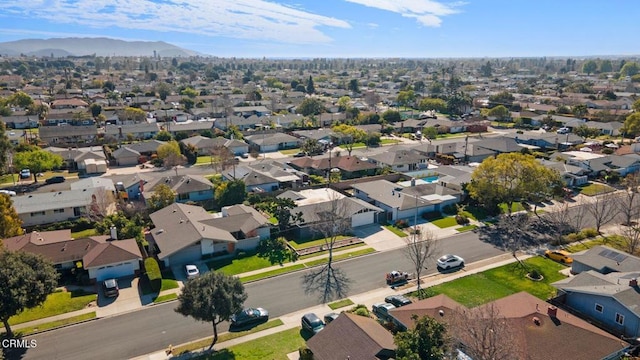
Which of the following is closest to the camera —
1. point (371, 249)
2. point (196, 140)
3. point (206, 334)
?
point (206, 334)

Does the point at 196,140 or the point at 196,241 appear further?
the point at 196,140

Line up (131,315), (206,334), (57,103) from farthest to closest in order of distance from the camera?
(57,103)
(131,315)
(206,334)

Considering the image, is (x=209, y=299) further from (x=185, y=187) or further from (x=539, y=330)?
(x=185, y=187)

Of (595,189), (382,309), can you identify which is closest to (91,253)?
(382,309)

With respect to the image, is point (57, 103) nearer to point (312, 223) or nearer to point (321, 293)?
point (312, 223)

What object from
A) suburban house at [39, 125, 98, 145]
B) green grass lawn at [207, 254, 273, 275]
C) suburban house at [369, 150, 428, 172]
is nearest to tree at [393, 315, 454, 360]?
green grass lawn at [207, 254, 273, 275]

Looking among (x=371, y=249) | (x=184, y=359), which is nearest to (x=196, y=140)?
(x=371, y=249)
